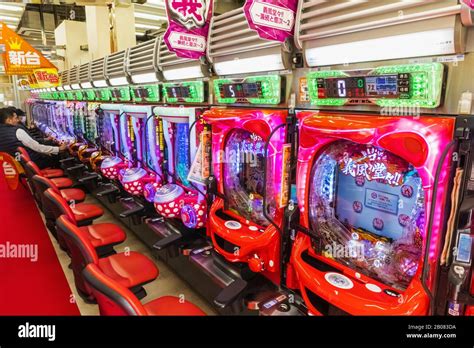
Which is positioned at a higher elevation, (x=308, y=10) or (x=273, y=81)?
(x=308, y=10)

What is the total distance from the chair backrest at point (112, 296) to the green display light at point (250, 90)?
5.18 feet

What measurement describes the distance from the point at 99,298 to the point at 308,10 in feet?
6.53

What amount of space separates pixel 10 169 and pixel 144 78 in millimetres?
4034

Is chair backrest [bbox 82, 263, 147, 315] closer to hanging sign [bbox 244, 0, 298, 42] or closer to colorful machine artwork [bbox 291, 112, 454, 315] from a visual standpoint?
colorful machine artwork [bbox 291, 112, 454, 315]

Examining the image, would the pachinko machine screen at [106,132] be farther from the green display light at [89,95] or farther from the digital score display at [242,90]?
the digital score display at [242,90]

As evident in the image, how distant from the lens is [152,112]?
376 centimetres

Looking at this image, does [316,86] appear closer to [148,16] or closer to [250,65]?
[250,65]

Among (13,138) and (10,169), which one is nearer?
(13,138)

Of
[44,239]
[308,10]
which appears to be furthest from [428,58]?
[44,239]

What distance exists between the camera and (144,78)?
428 centimetres

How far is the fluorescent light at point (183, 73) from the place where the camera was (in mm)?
3209

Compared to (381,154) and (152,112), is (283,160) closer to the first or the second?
(381,154)

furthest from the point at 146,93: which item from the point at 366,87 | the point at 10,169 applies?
the point at 10,169
